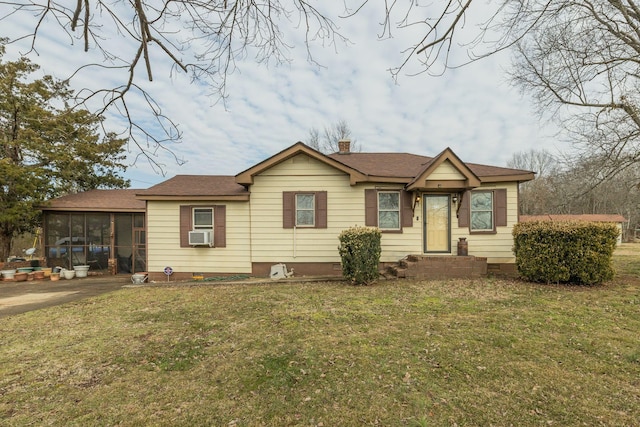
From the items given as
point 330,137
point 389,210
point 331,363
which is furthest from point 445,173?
point 330,137

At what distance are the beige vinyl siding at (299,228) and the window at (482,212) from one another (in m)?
1.94

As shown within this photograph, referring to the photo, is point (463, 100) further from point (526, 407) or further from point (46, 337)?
point (46, 337)

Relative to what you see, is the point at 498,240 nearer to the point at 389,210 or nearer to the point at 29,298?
the point at 389,210

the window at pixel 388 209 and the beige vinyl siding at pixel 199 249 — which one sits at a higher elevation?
the window at pixel 388 209

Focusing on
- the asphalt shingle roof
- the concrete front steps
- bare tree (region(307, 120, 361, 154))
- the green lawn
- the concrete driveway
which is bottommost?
the concrete driveway

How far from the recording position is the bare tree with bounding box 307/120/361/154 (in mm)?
30686

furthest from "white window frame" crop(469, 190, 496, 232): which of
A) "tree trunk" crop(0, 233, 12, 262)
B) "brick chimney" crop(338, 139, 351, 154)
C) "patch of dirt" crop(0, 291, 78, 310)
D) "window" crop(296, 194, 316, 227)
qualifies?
→ "tree trunk" crop(0, 233, 12, 262)

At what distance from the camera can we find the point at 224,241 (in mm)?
10016

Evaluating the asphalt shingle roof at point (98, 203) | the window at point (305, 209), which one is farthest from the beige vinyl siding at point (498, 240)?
the asphalt shingle roof at point (98, 203)

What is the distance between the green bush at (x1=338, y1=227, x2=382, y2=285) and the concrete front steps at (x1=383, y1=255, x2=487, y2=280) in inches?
49.8

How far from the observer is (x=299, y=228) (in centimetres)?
1000

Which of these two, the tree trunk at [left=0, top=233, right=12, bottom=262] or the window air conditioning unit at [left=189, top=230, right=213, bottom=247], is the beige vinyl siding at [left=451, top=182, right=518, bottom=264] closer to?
the window air conditioning unit at [left=189, top=230, right=213, bottom=247]

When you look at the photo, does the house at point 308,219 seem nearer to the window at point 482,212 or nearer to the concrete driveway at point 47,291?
the window at point 482,212

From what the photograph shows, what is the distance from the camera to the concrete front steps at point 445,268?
29.2ft
